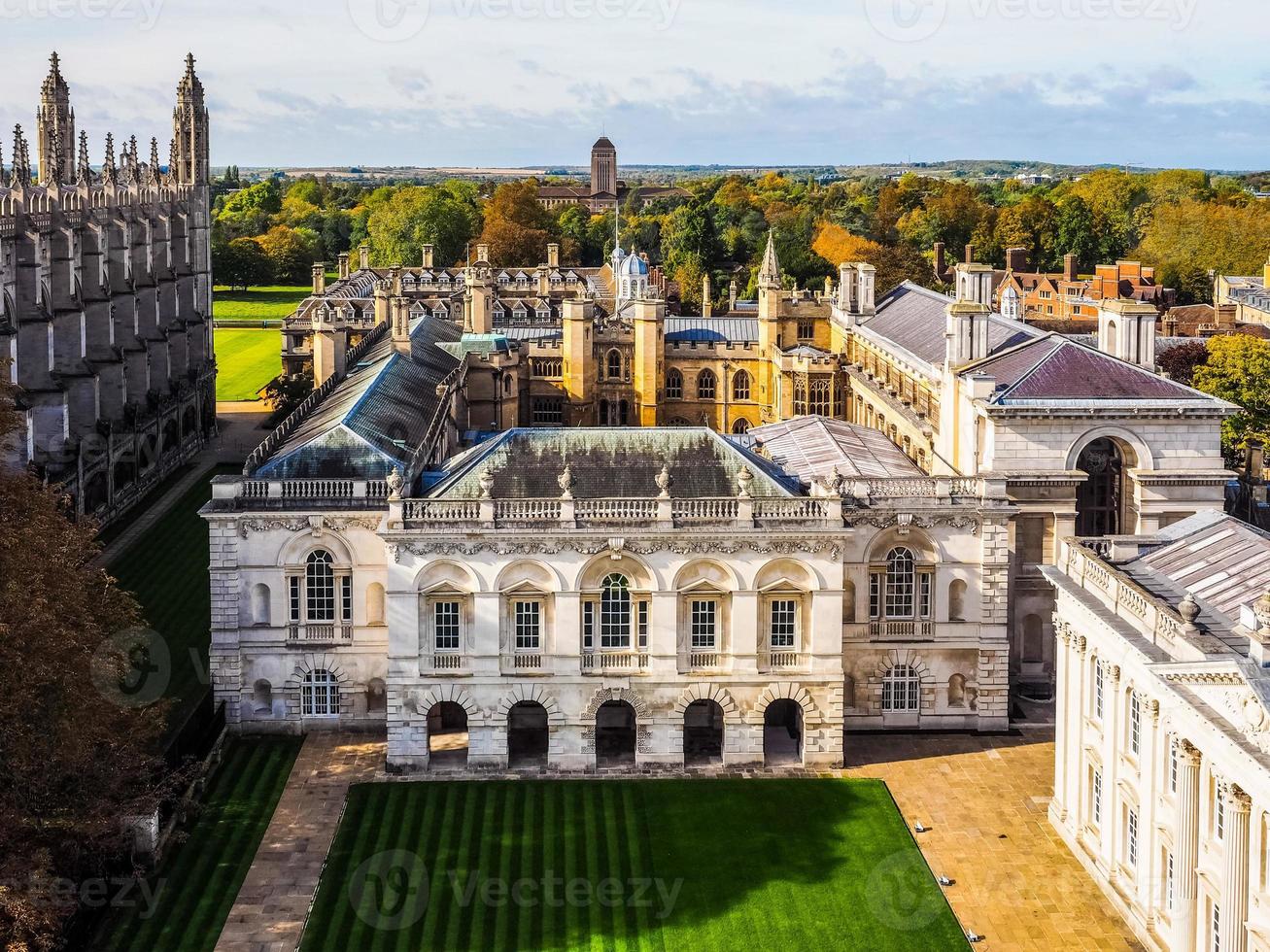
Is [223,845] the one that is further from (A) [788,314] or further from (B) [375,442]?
(A) [788,314]

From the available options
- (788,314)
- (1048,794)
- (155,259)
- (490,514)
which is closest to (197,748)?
(490,514)

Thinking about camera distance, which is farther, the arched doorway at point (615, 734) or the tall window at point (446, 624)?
the arched doorway at point (615, 734)

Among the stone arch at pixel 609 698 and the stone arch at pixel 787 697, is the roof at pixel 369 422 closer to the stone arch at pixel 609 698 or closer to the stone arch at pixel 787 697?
the stone arch at pixel 609 698

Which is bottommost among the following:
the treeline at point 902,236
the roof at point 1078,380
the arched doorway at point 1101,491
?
the arched doorway at point 1101,491

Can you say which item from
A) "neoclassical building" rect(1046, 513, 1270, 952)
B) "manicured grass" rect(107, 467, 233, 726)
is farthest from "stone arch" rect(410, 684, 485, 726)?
"neoclassical building" rect(1046, 513, 1270, 952)

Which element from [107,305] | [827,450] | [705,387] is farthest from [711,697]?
[107,305]

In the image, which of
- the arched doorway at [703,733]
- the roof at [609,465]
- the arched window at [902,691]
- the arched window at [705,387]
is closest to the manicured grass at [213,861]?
the roof at [609,465]

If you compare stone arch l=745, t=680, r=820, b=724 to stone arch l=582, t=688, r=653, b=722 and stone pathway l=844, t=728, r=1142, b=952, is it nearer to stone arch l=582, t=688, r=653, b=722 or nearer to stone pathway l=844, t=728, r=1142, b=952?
stone pathway l=844, t=728, r=1142, b=952
